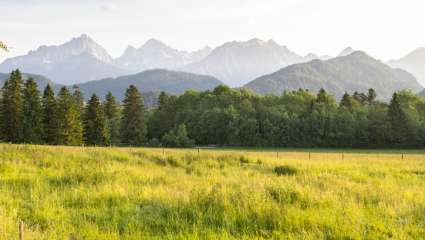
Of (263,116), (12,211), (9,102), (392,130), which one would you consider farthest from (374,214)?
(263,116)

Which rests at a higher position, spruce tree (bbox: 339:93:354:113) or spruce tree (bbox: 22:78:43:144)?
spruce tree (bbox: 339:93:354:113)

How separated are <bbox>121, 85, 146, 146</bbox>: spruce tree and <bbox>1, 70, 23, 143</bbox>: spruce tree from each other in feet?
93.1

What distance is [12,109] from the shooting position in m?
72.5

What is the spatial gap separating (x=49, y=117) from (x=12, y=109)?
6.68 metres

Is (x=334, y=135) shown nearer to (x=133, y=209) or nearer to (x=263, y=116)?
(x=263, y=116)

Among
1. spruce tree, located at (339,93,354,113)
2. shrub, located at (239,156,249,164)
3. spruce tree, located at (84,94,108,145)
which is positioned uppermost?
spruce tree, located at (339,93,354,113)

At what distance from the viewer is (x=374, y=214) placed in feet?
33.6

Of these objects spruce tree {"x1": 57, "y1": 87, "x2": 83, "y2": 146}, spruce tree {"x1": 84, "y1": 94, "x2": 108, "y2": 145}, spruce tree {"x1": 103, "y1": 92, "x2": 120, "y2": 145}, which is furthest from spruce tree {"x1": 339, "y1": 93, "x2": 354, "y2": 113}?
spruce tree {"x1": 57, "y1": 87, "x2": 83, "y2": 146}

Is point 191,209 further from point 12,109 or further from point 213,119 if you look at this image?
point 213,119

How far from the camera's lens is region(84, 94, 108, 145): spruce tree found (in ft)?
271

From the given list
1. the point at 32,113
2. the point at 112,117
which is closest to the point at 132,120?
the point at 112,117

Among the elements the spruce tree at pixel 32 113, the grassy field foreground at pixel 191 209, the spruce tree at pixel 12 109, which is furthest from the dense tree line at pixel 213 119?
the grassy field foreground at pixel 191 209

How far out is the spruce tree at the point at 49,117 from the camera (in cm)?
7550

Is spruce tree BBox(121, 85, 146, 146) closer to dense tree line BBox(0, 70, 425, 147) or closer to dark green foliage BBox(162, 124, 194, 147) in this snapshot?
dense tree line BBox(0, 70, 425, 147)
